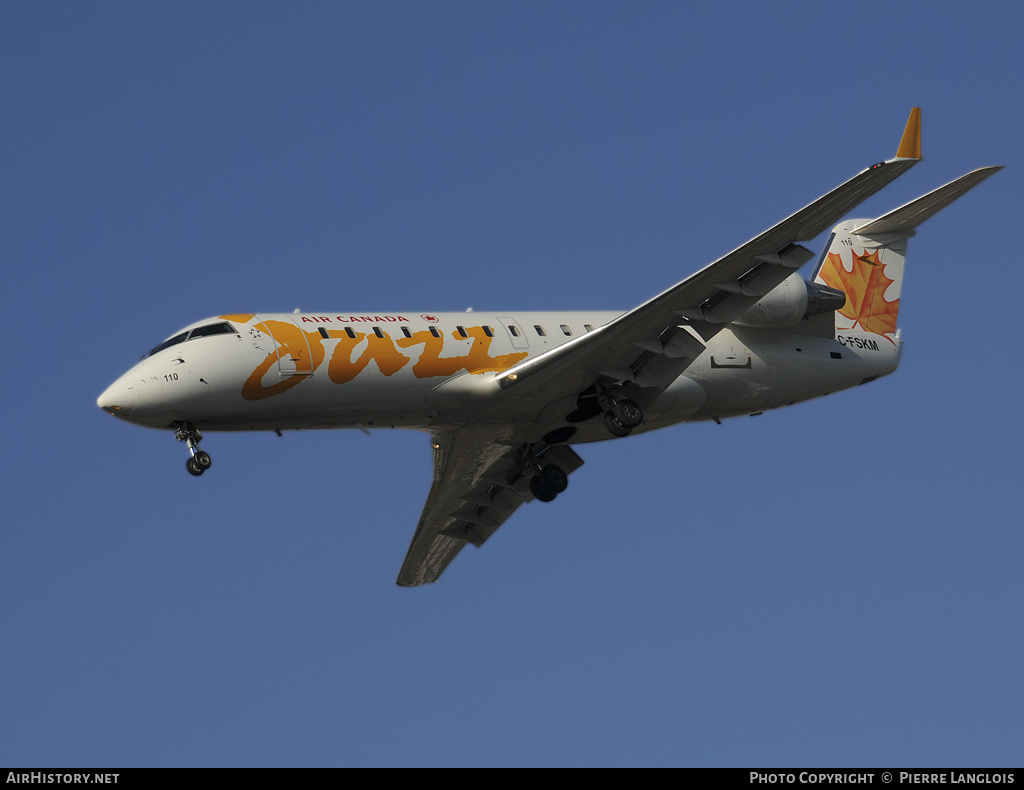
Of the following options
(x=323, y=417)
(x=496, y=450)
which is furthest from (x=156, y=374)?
(x=496, y=450)

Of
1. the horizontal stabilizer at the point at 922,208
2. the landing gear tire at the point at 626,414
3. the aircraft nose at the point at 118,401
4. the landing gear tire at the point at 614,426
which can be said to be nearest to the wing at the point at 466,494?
the landing gear tire at the point at 614,426

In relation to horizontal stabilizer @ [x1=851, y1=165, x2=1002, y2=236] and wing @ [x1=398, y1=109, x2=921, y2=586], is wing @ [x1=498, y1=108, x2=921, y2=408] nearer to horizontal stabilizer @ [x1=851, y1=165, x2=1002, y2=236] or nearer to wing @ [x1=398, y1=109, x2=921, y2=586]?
wing @ [x1=398, y1=109, x2=921, y2=586]

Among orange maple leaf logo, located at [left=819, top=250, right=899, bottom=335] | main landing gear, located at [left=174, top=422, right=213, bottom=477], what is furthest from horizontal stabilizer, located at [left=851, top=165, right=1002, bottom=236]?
main landing gear, located at [left=174, top=422, right=213, bottom=477]

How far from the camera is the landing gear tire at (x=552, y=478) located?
29797 millimetres

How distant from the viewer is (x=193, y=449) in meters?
25.4

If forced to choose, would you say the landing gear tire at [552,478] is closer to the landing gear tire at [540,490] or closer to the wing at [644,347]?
the landing gear tire at [540,490]

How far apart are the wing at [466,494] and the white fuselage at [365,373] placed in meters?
1.45

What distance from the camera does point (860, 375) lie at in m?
30.1
